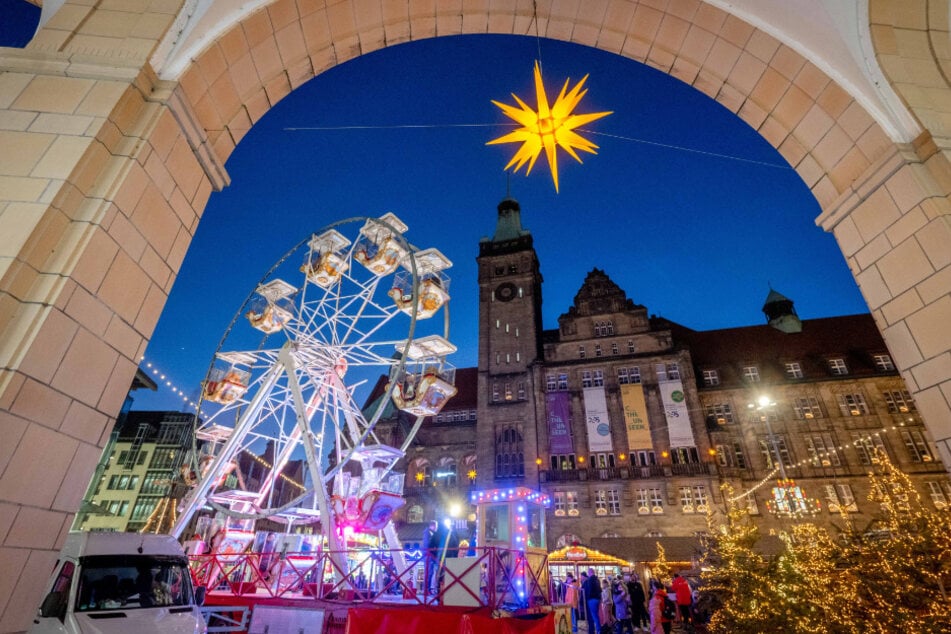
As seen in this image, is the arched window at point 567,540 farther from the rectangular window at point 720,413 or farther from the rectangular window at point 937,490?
the rectangular window at point 937,490

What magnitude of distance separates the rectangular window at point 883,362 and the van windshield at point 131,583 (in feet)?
144

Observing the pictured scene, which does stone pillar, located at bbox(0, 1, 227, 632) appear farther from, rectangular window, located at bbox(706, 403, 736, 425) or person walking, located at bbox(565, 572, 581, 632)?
rectangular window, located at bbox(706, 403, 736, 425)

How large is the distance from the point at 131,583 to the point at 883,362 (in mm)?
45541

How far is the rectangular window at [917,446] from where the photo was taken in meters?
29.9

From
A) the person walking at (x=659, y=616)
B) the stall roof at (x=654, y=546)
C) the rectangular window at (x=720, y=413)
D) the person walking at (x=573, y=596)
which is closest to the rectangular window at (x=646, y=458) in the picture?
the stall roof at (x=654, y=546)

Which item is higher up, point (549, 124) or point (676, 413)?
point (676, 413)

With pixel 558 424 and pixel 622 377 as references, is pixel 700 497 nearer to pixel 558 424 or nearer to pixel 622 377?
pixel 622 377

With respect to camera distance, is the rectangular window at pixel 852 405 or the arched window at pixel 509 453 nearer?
the rectangular window at pixel 852 405

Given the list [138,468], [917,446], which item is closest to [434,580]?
[917,446]

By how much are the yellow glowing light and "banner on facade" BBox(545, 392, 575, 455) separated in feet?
100

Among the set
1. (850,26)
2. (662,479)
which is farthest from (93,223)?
(662,479)

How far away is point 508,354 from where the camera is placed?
128 feet

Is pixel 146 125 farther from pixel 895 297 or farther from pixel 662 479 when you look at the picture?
pixel 662 479

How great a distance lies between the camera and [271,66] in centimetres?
403
